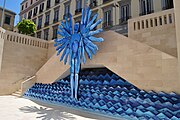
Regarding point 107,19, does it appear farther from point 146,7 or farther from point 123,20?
point 146,7

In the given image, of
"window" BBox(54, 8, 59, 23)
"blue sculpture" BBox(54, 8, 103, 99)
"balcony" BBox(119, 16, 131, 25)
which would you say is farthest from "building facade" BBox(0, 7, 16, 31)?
"blue sculpture" BBox(54, 8, 103, 99)

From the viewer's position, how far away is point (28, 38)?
12.0 meters

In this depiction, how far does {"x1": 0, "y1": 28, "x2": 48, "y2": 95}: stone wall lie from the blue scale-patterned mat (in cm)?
318

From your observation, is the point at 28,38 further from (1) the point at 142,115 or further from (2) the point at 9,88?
(1) the point at 142,115

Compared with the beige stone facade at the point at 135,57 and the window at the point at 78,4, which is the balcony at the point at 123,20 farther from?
the window at the point at 78,4

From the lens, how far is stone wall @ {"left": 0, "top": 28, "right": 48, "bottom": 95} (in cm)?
1050

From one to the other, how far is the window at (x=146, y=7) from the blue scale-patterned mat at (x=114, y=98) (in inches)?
275

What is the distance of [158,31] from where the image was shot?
257 inches

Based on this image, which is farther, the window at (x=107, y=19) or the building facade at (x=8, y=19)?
the building facade at (x=8, y=19)

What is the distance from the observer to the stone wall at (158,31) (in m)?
6.12

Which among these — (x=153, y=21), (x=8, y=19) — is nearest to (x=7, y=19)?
(x=8, y=19)

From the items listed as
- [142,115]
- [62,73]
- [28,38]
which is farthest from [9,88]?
[142,115]

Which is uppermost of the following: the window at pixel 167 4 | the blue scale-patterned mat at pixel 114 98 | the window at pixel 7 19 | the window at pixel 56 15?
the window at pixel 7 19

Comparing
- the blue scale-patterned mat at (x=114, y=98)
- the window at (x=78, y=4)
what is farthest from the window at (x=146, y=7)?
the window at (x=78, y=4)
